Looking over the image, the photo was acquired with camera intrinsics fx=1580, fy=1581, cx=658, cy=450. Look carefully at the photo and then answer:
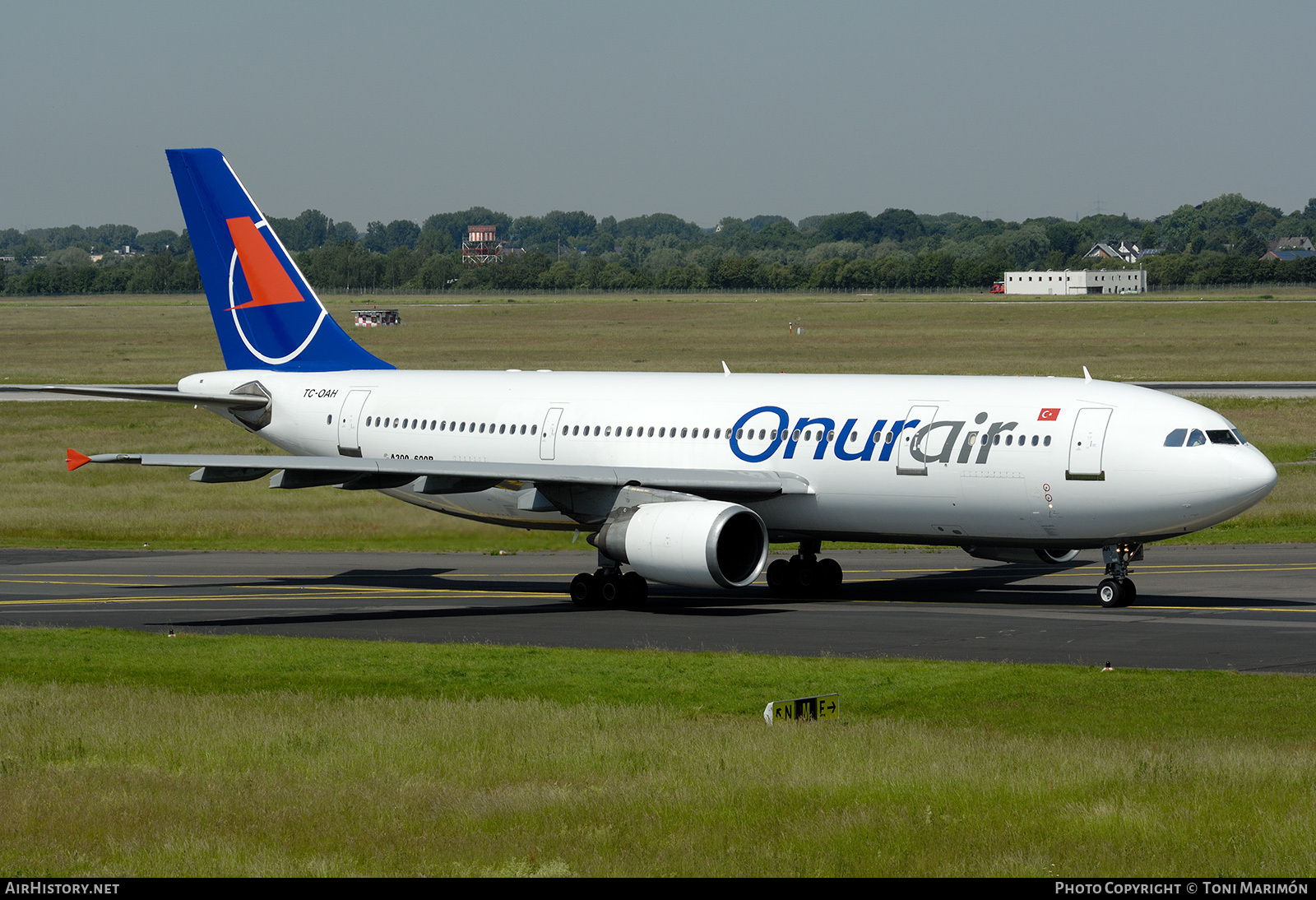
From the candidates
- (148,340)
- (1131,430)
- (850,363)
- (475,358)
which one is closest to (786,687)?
(1131,430)

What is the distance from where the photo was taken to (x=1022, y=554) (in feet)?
116

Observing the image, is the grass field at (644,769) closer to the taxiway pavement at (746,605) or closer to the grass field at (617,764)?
the grass field at (617,764)

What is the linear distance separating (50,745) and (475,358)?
108m

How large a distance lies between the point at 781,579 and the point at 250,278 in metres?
17.2

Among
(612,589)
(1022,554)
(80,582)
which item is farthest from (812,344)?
(612,589)

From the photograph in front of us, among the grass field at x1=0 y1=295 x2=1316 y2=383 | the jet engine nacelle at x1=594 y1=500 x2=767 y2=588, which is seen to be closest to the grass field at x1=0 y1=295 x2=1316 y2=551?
the grass field at x1=0 y1=295 x2=1316 y2=383

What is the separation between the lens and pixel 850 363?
119m

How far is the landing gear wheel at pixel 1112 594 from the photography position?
3303 centimetres

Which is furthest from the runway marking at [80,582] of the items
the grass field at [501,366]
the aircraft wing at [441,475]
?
the grass field at [501,366]

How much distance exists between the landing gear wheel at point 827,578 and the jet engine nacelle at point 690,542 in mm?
3725

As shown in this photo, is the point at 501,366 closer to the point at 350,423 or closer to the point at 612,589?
the point at 350,423

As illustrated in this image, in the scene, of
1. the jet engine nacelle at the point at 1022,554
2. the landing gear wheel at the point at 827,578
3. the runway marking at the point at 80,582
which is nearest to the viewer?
the jet engine nacelle at the point at 1022,554

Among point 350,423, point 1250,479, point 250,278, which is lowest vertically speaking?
point 350,423

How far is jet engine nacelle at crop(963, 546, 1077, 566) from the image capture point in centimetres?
3475
